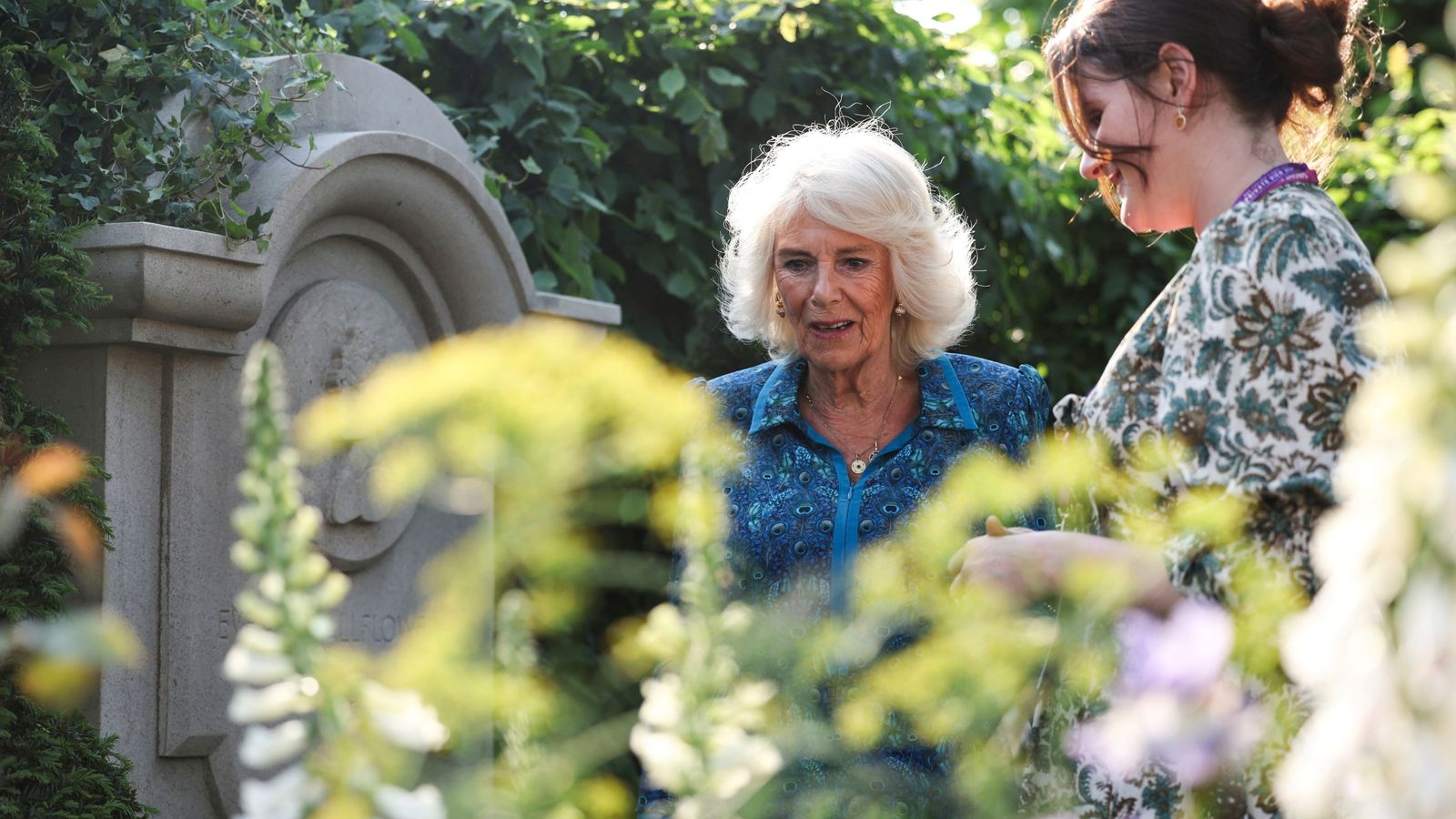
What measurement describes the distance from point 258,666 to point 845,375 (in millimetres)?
2438

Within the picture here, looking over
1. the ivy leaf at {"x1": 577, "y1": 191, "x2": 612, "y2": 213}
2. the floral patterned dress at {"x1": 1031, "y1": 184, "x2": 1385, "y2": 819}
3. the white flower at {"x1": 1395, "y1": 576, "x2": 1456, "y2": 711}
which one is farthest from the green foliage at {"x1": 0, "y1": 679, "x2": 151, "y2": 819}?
the white flower at {"x1": 1395, "y1": 576, "x2": 1456, "y2": 711}

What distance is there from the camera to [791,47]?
19.2ft

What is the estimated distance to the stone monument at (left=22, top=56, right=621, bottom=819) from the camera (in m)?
→ 3.17

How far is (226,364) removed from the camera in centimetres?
344

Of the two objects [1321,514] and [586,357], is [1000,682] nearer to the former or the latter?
[586,357]

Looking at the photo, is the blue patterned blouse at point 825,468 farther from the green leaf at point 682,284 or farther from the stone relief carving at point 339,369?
the green leaf at point 682,284

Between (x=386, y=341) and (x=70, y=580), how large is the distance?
3.82 feet

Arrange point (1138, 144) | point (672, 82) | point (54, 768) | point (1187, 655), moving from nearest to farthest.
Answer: point (1187, 655) → point (1138, 144) → point (54, 768) → point (672, 82)

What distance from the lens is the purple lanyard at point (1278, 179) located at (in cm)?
206

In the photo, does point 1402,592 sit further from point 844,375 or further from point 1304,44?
point 844,375

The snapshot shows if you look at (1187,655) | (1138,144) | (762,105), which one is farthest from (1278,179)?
(762,105)

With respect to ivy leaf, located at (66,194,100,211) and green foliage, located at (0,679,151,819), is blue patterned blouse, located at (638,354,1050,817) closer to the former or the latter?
green foliage, located at (0,679,151,819)

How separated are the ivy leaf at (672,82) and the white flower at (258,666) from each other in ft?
14.8

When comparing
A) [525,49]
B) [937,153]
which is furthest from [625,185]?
[937,153]
